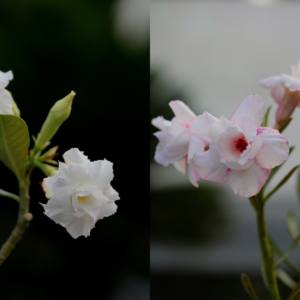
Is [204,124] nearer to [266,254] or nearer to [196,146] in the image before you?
[196,146]

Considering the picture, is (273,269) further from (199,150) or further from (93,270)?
(93,270)

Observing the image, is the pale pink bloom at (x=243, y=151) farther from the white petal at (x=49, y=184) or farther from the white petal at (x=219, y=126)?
the white petal at (x=49, y=184)

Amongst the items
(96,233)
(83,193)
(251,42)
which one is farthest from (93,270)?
(251,42)

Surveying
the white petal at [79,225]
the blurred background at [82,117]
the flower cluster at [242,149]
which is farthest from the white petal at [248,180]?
the blurred background at [82,117]

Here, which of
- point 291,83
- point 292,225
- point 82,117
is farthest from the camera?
point 82,117

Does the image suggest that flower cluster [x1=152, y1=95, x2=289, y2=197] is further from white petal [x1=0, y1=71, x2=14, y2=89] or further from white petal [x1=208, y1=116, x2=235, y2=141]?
white petal [x1=0, y1=71, x2=14, y2=89]

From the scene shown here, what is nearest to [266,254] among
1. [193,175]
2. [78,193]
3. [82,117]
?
[193,175]
